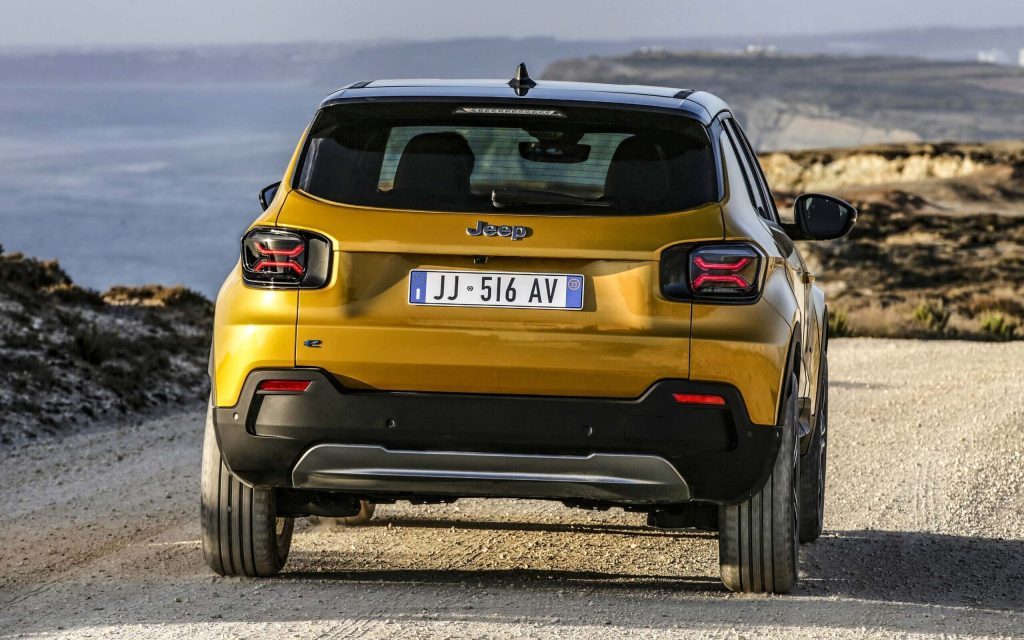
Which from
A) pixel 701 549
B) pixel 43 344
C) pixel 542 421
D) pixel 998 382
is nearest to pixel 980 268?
→ pixel 998 382

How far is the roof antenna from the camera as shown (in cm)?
546

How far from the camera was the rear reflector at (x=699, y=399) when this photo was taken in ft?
16.1

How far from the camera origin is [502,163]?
529 cm

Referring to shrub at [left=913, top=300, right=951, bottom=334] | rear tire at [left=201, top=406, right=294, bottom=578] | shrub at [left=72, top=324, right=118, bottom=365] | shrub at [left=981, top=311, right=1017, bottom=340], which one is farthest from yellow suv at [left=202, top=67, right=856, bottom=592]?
shrub at [left=913, top=300, right=951, bottom=334]

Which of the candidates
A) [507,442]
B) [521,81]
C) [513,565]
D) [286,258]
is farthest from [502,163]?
[513,565]

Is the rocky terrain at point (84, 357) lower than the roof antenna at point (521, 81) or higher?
lower

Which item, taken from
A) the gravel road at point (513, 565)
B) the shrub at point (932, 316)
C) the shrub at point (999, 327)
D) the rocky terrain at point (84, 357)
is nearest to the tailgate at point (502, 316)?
the gravel road at point (513, 565)

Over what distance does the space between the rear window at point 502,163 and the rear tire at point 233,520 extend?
102 centimetres

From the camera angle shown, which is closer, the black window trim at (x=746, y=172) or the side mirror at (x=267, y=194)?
the black window trim at (x=746, y=172)

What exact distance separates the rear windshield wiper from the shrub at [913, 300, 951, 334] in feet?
58.6

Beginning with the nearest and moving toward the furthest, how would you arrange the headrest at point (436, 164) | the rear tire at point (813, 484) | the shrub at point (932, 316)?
the headrest at point (436, 164) < the rear tire at point (813, 484) < the shrub at point (932, 316)

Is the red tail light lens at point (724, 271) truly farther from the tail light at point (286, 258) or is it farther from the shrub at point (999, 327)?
the shrub at point (999, 327)

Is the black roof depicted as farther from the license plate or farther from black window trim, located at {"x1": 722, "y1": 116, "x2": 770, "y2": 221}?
the license plate

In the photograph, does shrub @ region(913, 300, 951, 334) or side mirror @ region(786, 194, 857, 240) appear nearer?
side mirror @ region(786, 194, 857, 240)
